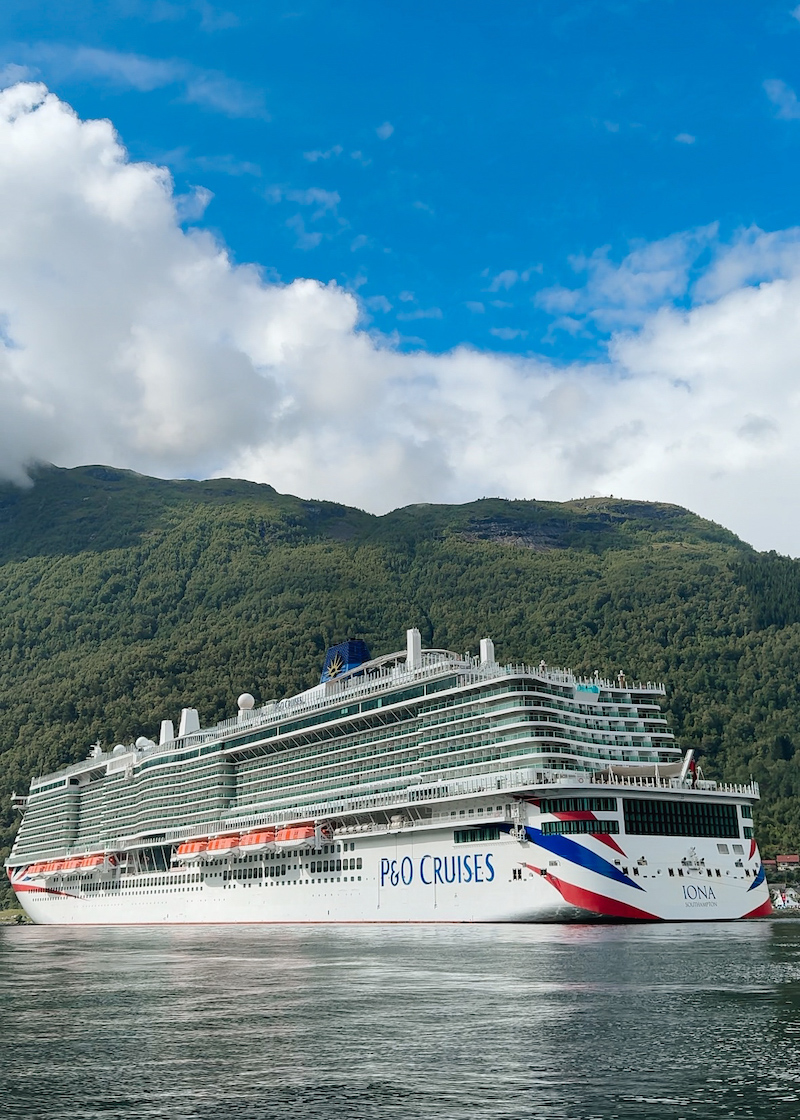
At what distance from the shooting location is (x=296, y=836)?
3991 inches

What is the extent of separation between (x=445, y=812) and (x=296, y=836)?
19.7 m

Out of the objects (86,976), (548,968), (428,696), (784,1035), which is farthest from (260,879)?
(784,1035)

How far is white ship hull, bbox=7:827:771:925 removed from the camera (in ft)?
243

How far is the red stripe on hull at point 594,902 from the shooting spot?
241 feet

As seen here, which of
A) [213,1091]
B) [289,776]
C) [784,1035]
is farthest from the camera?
[289,776]

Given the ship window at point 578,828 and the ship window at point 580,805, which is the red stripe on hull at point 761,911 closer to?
the ship window at point 578,828

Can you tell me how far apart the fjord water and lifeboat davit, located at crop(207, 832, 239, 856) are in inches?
2216

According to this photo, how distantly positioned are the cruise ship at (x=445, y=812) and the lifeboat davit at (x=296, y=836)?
8.2 inches

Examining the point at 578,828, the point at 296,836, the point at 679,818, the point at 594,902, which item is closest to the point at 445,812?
the point at 578,828

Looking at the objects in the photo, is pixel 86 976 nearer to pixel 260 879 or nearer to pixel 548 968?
pixel 548 968

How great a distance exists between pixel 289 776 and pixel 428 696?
27511 millimetres

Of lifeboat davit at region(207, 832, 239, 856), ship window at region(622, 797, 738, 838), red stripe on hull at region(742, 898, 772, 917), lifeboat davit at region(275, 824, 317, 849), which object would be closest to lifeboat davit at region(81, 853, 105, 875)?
lifeboat davit at region(207, 832, 239, 856)

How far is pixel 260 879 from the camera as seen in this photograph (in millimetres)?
108000

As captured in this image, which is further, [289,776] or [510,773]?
[289,776]
